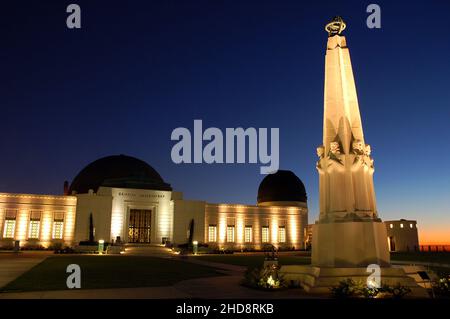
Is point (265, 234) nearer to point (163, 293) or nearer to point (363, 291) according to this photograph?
point (163, 293)

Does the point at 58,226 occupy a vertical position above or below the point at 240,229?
above

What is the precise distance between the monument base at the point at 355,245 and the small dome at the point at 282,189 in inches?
2364

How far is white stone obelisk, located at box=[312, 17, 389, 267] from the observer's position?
11.6m

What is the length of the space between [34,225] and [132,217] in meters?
11.9

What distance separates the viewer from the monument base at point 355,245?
37.5 ft

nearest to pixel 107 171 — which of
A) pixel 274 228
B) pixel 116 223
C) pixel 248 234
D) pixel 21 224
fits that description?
pixel 116 223

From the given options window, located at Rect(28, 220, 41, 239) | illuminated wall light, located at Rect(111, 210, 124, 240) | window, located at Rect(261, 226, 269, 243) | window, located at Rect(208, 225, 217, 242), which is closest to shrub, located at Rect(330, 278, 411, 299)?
illuminated wall light, located at Rect(111, 210, 124, 240)

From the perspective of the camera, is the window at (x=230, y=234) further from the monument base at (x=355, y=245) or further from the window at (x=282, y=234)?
the monument base at (x=355, y=245)

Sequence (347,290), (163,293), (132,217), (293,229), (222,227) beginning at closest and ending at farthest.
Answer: (347,290), (163,293), (132,217), (222,227), (293,229)

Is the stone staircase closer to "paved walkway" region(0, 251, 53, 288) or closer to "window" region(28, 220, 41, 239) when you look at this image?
"window" region(28, 220, 41, 239)

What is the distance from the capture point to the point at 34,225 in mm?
47531

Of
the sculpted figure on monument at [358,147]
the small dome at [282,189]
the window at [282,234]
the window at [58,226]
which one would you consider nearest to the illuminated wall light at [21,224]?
the window at [58,226]

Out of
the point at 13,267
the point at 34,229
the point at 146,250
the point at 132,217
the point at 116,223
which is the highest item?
the point at 132,217
